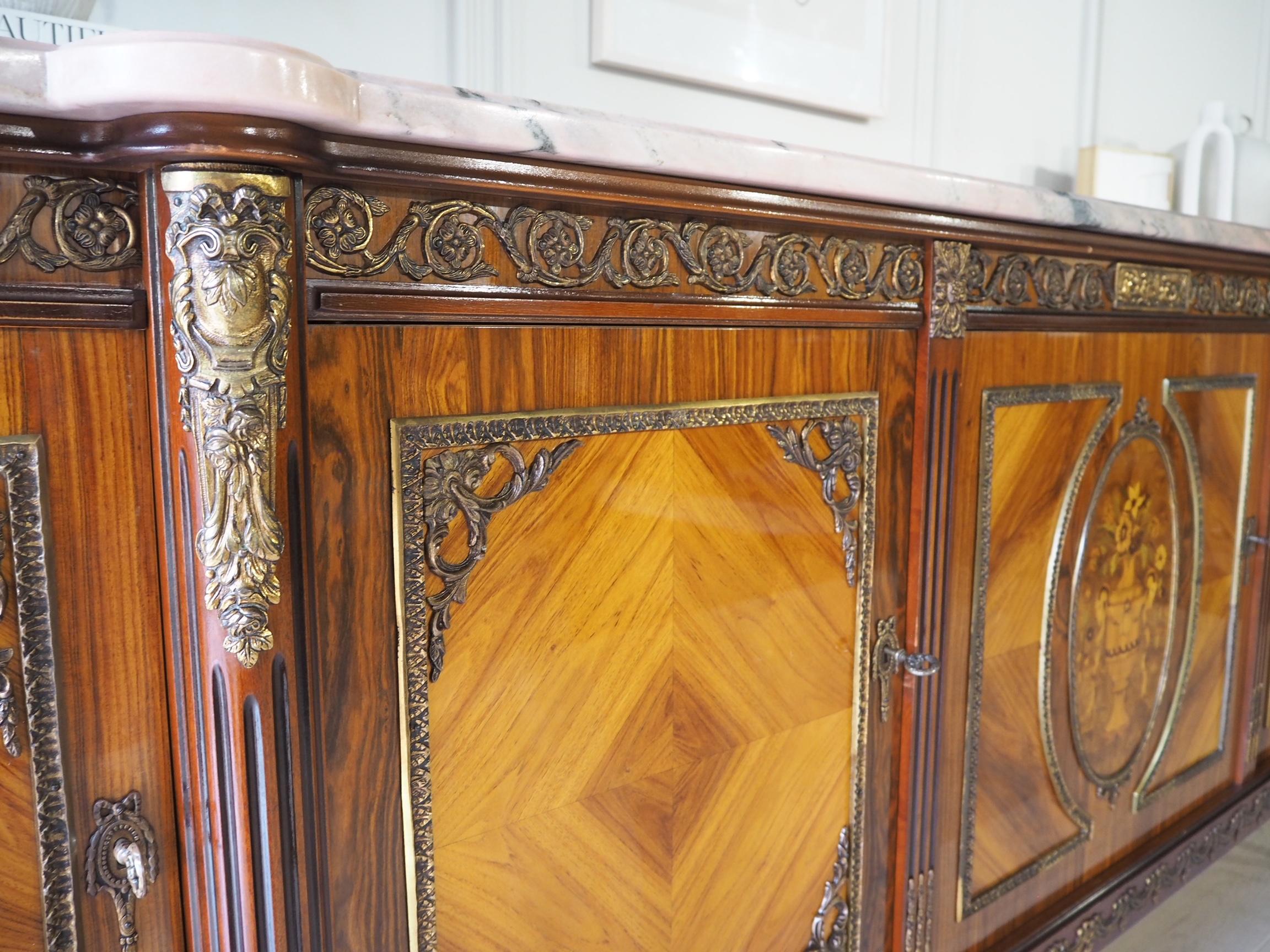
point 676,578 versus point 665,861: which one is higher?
point 676,578

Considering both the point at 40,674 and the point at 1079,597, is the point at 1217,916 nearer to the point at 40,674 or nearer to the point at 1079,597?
the point at 1079,597

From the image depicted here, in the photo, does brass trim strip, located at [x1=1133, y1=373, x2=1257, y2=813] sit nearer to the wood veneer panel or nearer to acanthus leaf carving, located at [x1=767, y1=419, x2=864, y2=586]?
the wood veneer panel

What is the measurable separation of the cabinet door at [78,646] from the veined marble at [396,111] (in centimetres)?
8

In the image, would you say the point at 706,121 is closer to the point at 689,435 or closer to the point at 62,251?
the point at 689,435

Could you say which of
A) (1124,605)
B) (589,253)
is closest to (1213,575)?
(1124,605)

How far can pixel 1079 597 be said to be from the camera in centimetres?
66

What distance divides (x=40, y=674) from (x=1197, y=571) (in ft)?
2.88

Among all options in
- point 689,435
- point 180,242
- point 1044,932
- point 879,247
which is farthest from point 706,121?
point 1044,932

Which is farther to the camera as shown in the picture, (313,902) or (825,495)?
(825,495)

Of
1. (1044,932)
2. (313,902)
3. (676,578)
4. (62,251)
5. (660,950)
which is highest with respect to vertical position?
(62,251)

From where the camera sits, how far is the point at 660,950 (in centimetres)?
46

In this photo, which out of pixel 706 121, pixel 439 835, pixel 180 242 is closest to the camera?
pixel 180 242

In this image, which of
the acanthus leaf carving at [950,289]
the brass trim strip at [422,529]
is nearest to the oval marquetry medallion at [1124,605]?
the acanthus leaf carving at [950,289]

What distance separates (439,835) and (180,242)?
0.87 feet
